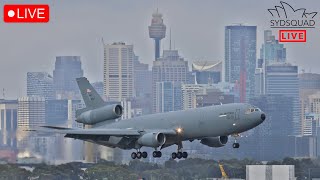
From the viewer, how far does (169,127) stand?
12031 cm

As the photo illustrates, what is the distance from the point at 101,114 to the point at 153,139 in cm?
1164

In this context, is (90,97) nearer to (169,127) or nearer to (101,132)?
(101,132)

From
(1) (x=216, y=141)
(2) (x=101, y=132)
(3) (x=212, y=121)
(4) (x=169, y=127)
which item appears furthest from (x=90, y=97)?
(3) (x=212, y=121)

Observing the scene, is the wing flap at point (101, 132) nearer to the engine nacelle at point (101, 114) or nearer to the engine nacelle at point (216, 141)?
the engine nacelle at point (101, 114)

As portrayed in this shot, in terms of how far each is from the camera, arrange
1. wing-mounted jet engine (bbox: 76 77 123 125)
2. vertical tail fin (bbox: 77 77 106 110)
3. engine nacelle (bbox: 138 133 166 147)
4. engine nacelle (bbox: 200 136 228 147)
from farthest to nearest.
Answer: vertical tail fin (bbox: 77 77 106 110) < wing-mounted jet engine (bbox: 76 77 123 125) < engine nacelle (bbox: 200 136 228 147) < engine nacelle (bbox: 138 133 166 147)

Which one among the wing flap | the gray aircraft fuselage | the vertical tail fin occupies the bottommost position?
the wing flap

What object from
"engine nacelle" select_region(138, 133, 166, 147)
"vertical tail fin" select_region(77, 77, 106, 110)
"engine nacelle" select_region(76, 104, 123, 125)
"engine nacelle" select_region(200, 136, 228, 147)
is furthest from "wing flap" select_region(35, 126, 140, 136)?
"vertical tail fin" select_region(77, 77, 106, 110)

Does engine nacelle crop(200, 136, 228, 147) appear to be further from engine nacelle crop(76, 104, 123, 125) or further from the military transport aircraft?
engine nacelle crop(76, 104, 123, 125)

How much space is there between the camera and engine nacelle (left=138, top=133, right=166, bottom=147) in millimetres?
119500

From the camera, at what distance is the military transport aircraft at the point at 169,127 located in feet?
383

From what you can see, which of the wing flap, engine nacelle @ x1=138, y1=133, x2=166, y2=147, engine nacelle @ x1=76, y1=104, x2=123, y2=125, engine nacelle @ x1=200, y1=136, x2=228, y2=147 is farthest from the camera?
engine nacelle @ x1=76, y1=104, x2=123, y2=125

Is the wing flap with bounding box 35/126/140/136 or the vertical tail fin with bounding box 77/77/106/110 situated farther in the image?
the vertical tail fin with bounding box 77/77/106/110

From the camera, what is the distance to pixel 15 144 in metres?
172

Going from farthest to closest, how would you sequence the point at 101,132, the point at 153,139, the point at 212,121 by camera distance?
the point at 101,132 → the point at 153,139 → the point at 212,121
